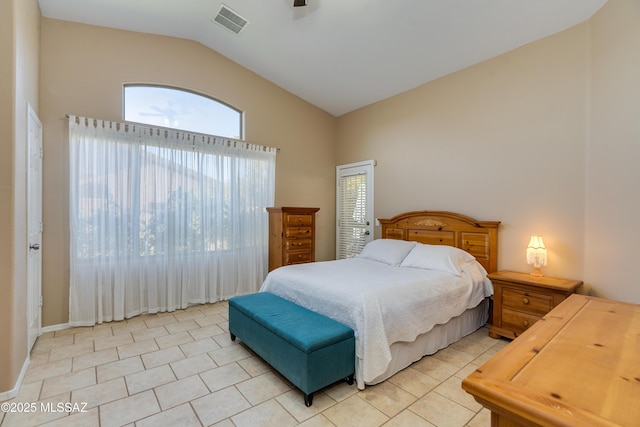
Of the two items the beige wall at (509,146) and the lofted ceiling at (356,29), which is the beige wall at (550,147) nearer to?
the beige wall at (509,146)

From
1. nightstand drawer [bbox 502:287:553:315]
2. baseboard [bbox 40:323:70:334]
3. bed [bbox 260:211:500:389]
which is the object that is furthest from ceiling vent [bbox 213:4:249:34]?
nightstand drawer [bbox 502:287:553:315]

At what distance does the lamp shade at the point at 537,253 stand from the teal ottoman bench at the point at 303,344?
2039 mm

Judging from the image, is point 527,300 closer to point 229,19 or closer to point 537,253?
point 537,253

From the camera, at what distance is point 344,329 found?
210 centimetres

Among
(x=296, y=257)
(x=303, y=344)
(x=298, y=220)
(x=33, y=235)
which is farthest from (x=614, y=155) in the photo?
(x=33, y=235)

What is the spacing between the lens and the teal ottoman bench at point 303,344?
192 centimetres

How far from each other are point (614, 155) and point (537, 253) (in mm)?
1016

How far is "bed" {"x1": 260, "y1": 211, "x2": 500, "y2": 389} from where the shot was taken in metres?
2.13

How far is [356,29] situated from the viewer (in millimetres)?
3158

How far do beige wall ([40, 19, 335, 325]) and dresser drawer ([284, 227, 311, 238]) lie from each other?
715mm

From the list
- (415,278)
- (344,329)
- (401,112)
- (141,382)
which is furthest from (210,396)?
(401,112)

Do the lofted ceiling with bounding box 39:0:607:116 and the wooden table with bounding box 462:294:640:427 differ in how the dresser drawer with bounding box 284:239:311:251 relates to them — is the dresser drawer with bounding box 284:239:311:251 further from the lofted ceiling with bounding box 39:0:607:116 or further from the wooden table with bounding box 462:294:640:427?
the wooden table with bounding box 462:294:640:427

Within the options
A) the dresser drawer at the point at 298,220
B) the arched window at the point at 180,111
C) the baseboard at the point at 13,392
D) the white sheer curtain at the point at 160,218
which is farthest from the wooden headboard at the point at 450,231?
the baseboard at the point at 13,392

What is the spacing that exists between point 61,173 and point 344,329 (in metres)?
3.35
